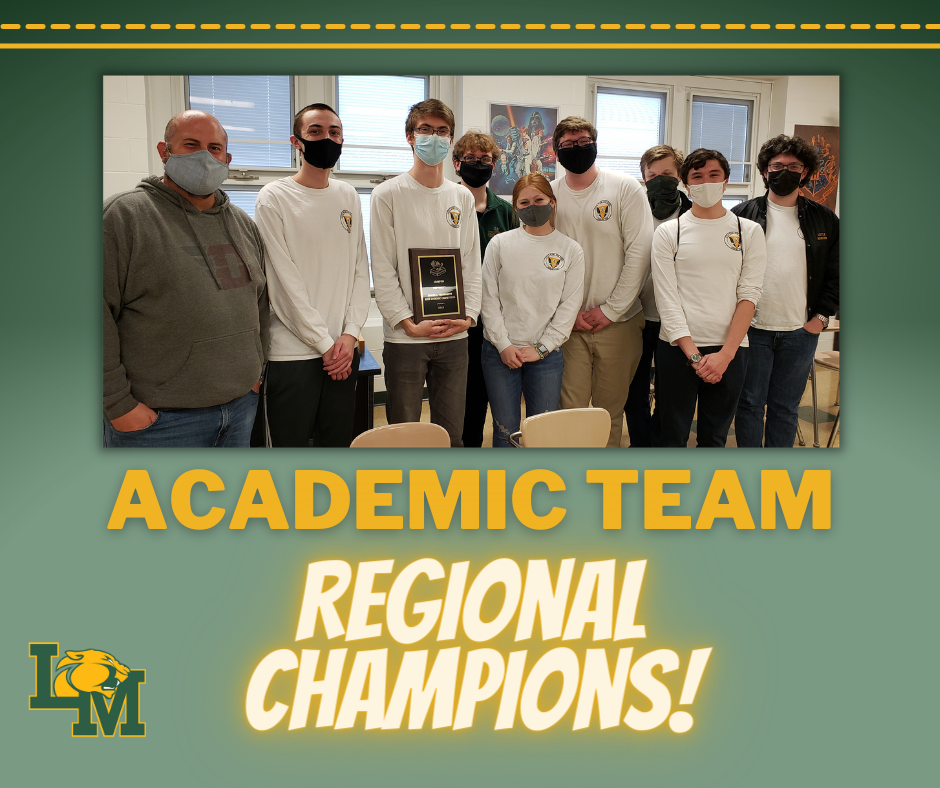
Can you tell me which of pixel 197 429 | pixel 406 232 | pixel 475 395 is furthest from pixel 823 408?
pixel 197 429

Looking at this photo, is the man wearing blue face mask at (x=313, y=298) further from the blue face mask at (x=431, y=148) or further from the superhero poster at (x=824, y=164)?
the superhero poster at (x=824, y=164)

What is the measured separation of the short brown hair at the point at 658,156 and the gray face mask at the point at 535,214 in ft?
0.86

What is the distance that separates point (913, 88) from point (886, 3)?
0.22 meters

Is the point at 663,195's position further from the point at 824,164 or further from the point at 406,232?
the point at 406,232

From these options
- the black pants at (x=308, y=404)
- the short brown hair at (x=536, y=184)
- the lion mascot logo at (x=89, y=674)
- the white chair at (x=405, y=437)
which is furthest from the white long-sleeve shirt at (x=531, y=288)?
the lion mascot logo at (x=89, y=674)

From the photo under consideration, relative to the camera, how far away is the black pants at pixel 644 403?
1912 millimetres

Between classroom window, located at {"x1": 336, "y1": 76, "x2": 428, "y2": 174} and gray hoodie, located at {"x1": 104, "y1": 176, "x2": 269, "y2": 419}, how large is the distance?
1.08 feet

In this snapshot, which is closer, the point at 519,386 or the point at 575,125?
the point at 575,125

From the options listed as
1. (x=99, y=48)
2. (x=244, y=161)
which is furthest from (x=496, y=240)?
(x=99, y=48)

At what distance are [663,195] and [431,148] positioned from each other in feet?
2.03

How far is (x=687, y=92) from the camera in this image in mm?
1826

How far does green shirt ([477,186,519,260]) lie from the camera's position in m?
1.98

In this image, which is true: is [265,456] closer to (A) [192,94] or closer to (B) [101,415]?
(B) [101,415]

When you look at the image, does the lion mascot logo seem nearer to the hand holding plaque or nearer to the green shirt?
the hand holding plaque
